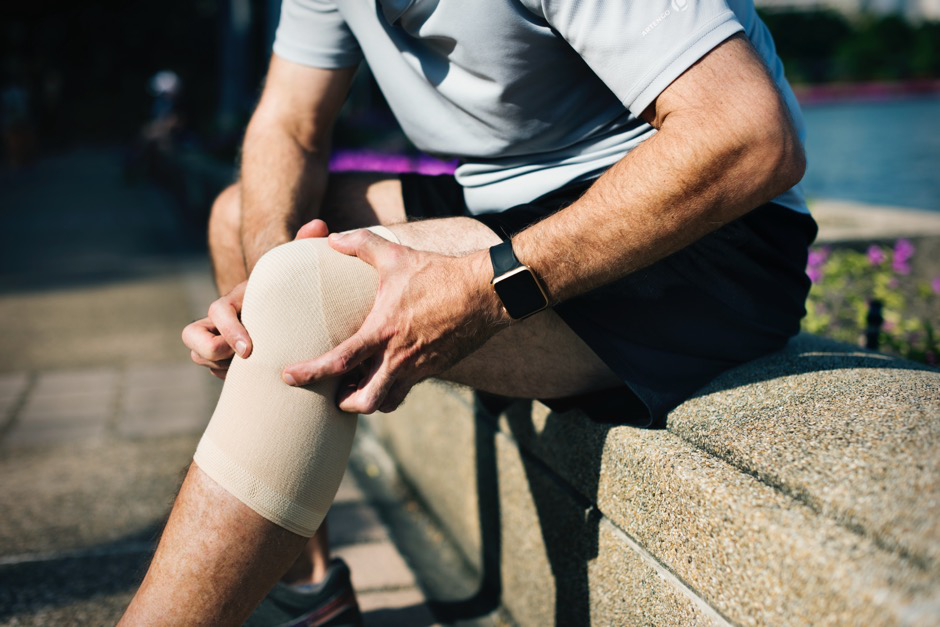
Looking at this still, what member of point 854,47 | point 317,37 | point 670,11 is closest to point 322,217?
point 317,37

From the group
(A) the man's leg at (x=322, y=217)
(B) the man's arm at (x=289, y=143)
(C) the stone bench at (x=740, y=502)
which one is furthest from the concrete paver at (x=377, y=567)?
(B) the man's arm at (x=289, y=143)

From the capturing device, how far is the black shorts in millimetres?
1392

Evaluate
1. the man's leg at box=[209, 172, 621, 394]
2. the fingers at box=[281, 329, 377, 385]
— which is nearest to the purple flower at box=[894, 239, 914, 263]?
the man's leg at box=[209, 172, 621, 394]

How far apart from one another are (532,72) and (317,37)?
2.37 ft

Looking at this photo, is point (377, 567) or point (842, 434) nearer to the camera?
point (842, 434)

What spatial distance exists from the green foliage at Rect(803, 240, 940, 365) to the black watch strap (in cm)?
160

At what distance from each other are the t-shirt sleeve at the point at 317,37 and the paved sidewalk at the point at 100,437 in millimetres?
1041

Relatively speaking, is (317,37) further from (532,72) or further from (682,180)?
(682,180)

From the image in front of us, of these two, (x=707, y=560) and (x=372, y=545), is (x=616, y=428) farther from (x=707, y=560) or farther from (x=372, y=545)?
(x=372, y=545)

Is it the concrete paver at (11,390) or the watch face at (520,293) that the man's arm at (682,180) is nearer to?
the watch face at (520,293)

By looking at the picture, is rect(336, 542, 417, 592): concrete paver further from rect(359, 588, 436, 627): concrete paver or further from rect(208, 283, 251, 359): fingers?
rect(208, 283, 251, 359): fingers

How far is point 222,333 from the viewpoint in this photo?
1.30m

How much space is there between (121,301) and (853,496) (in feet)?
17.7

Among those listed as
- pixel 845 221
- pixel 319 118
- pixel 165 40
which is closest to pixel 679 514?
pixel 319 118
